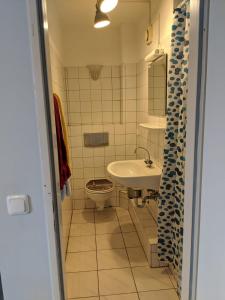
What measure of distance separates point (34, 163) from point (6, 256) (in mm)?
458

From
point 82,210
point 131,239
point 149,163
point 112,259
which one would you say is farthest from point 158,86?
point 82,210

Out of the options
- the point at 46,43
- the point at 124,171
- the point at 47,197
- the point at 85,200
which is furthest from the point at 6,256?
the point at 85,200

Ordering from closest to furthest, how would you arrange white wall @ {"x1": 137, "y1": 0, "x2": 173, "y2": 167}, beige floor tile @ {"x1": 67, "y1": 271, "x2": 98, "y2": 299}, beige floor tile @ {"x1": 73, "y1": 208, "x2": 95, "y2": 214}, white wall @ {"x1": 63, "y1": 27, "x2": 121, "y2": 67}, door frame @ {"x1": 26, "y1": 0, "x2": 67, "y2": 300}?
door frame @ {"x1": 26, "y1": 0, "x2": 67, "y2": 300} < beige floor tile @ {"x1": 67, "y1": 271, "x2": 98, "y2": 299} < white wall @ {"x1": 137, "y1": 0, "x2": 173, "y2": 167} < white wall @ {"x1": 63, "y1": 27, "x2": 121, "y2": 67} < beige floor tile @ {"x1": 73, "y1": 208, "x2": 95, "y2": 214}

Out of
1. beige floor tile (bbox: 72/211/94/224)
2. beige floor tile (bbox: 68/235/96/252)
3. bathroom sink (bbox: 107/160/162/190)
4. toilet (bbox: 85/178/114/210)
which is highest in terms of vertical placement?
bathroom sink (bbox: 107/160/162/190)

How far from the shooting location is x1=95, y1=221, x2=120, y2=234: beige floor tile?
280 cm

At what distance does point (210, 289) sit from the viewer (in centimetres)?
117

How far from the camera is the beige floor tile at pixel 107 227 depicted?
2804 millimetres

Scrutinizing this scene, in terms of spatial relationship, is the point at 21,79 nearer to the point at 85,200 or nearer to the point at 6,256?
the point at 6,256

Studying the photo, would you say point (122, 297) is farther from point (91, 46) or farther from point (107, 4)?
point (91, 46)

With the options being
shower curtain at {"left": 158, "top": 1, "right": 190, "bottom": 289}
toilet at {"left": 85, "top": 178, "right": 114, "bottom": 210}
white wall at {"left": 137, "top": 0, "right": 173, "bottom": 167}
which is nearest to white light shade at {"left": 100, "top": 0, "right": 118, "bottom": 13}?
white wall at {"left": 137, "top": 0, "right": 173, "bottom": 167}

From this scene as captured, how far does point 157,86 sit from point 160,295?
1.91m

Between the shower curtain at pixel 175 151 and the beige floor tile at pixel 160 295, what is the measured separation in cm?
19

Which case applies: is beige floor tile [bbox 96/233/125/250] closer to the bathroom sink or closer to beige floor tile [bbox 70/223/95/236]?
beige floor tile [bbox 70/223/95/236]

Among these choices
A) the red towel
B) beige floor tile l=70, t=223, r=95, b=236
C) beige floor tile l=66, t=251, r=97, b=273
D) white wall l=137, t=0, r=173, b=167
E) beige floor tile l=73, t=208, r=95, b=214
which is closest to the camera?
the red towel
